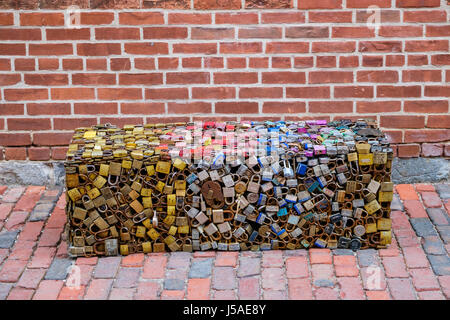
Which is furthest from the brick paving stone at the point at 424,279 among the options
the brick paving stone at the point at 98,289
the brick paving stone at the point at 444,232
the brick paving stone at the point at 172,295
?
the brick paving stone at the point at 98,289

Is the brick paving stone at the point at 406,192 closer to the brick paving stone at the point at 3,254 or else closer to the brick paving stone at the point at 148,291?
the brick paving stone at the point at 148,291

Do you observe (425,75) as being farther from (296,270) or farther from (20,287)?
(20,287)

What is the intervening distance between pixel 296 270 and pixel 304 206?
37 centimetres

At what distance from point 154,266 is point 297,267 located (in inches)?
30.4

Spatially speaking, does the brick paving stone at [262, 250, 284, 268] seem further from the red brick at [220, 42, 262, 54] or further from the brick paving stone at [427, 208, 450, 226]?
the red brick at [220, 42, 262, 54]

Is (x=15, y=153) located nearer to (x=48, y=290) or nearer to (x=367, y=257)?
(x=48, y=290)

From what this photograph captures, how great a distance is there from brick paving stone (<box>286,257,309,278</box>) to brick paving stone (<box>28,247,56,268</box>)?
1310mm

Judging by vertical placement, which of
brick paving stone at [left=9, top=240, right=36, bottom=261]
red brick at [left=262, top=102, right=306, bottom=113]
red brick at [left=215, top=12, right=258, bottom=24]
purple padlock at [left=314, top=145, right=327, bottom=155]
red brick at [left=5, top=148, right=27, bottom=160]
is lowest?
brick paving stone at [left=9, top=240, right=36, bottom=261]

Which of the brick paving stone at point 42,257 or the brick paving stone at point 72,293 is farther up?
the brick paving stone at point 42,257

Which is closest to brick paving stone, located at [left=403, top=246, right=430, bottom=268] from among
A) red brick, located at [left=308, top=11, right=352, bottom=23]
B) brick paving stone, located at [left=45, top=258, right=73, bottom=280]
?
red brick, located at [left=308, top=11, right=352, bottom=23]

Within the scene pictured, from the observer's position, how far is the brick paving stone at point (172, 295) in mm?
3191

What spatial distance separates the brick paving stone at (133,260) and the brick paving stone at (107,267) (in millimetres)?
38

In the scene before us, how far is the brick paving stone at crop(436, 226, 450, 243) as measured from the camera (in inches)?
146

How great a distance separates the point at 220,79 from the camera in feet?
14.1
